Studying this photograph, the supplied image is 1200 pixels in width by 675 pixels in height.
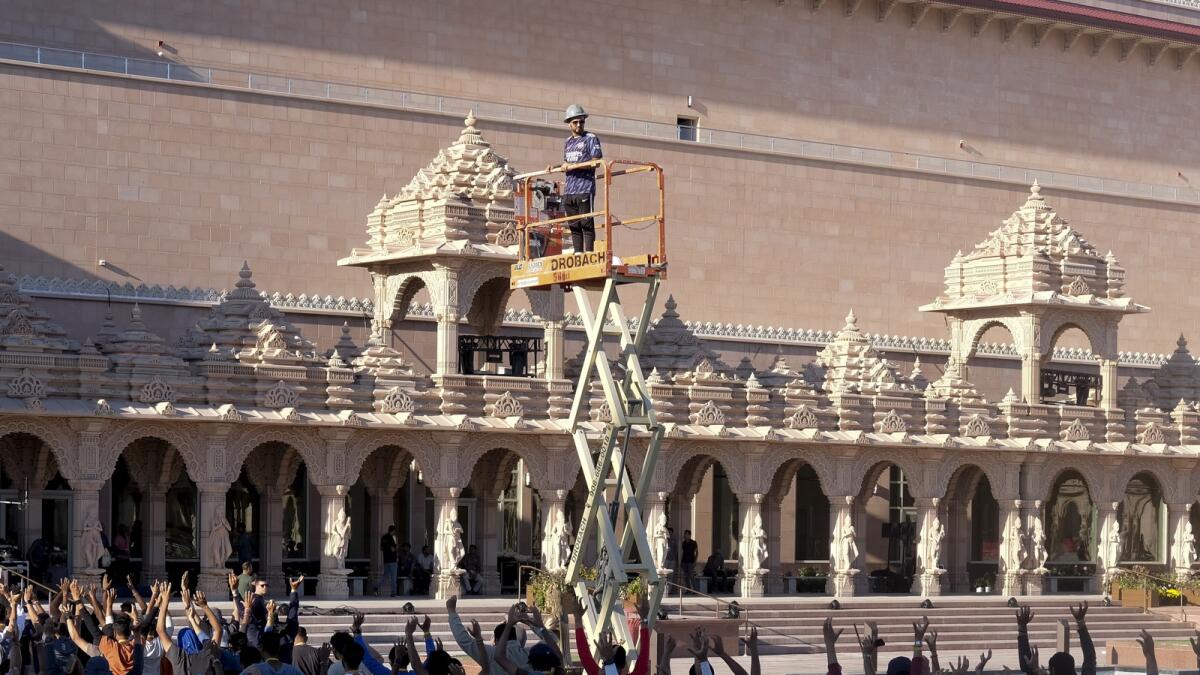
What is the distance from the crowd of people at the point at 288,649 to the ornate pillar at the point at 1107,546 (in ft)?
94.0

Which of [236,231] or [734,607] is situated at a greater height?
[236,231]

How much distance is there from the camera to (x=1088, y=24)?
6669 centimetres

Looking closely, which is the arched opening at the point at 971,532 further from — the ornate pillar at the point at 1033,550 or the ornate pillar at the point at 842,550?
the ornate pillar at the point at 842,550

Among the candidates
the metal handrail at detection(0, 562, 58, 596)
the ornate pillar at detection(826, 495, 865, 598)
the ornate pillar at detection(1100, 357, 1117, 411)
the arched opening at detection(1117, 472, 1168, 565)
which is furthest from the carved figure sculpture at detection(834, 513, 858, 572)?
the metal handrail at detection(0, 562, 58, 596)

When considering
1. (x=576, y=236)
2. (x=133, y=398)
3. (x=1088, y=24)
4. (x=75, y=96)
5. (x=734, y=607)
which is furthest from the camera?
(x=1088, y=24)

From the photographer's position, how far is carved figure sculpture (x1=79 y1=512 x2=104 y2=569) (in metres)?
40.7

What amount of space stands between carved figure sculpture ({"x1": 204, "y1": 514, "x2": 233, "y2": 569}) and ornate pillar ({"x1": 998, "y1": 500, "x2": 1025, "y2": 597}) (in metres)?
19.2

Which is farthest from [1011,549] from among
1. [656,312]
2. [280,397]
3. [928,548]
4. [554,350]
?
[280,397]

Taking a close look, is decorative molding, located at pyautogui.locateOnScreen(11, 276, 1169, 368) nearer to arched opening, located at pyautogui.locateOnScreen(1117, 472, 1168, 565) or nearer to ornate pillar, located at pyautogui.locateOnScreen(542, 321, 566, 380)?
ornate pillar, located at pyautogui.locateOnScreen(542, 321, 566, 380)

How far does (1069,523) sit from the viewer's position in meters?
59.5

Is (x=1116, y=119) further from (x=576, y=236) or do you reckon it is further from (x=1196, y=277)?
A: (x=576, y=236)

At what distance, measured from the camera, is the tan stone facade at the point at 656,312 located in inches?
1743

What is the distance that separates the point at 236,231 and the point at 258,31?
5.24 m

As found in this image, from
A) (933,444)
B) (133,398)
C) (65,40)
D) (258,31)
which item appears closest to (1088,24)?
(933,444)
